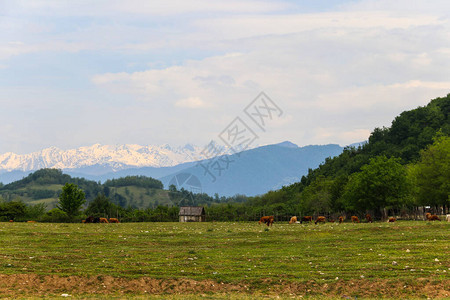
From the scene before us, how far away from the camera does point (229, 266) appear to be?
1204 inches

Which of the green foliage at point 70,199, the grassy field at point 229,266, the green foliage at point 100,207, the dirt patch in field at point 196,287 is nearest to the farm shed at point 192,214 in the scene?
the green foliage at point 100,207

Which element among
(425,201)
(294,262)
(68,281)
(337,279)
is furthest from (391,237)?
(425,201)

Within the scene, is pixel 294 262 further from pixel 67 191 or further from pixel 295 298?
pixel 67 191

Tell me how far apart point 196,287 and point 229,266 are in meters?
5.08

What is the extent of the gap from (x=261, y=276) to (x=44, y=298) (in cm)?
1117

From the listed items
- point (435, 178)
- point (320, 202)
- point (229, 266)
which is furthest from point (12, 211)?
point (229, 266)

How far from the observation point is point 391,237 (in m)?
42.3

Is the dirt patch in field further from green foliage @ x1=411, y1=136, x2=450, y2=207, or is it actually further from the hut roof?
the hut roof

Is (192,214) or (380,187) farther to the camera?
(192,214)

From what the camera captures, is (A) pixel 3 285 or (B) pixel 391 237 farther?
(B) pixel 391 237

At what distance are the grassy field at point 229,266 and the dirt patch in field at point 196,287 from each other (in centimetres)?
5

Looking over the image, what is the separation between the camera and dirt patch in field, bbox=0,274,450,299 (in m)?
24.0

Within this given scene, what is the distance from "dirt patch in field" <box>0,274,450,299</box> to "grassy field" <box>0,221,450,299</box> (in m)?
0.05

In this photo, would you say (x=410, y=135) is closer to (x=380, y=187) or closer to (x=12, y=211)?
(x=380, y=187)
